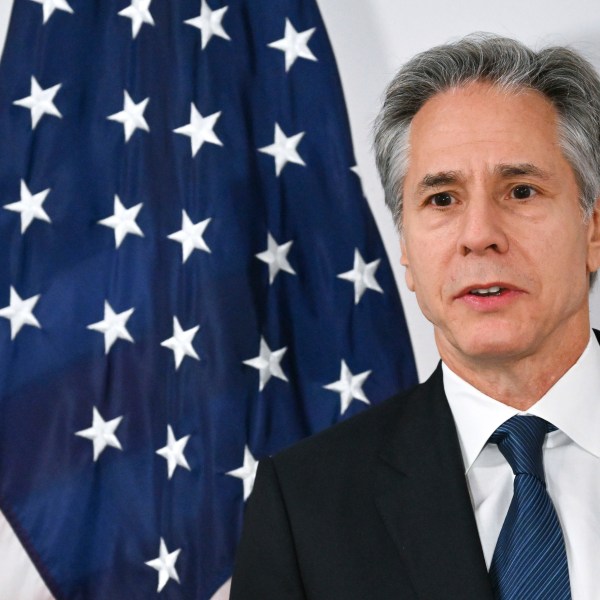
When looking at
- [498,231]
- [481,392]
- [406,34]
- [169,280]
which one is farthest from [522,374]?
[406,34]

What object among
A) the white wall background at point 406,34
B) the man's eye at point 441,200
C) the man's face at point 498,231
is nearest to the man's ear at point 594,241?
the man's face at point 498,231

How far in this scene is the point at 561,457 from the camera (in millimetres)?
1646

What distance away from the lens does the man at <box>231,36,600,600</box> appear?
5.15 feet

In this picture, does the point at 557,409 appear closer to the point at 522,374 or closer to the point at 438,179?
the point at 522,374

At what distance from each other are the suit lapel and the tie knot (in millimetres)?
83

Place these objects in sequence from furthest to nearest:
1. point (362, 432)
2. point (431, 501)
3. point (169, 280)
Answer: point (169, 280), point (362, 432), point (431, 501)

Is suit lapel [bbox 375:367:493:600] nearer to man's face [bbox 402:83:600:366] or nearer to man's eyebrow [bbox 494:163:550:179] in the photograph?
man's face [bbox 402:83:600:366]

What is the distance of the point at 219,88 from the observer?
89.5 inches

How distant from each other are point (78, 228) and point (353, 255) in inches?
24.5

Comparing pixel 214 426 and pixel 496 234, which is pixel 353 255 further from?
pixel 496 234

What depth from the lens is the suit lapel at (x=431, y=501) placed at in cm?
154

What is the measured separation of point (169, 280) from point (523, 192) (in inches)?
35.5

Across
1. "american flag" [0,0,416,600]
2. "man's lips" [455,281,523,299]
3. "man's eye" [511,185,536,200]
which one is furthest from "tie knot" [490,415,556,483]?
"american flag" [0,0,416,600]

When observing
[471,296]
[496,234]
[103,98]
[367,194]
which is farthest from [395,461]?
[103,98]
